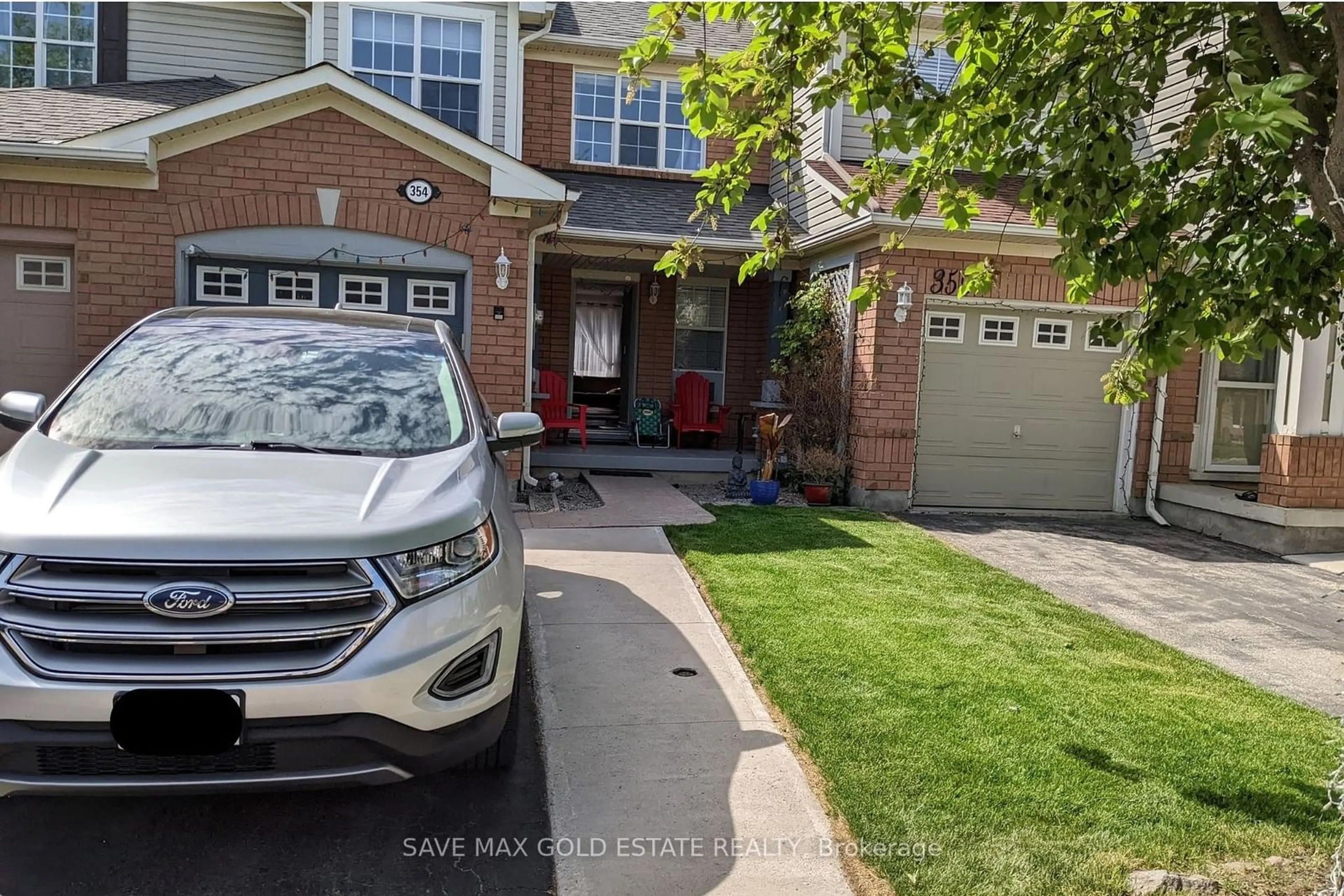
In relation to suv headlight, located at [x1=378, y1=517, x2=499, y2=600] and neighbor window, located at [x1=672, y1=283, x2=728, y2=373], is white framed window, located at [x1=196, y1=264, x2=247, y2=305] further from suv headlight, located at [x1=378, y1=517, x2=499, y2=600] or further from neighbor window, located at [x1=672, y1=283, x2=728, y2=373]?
suv headlight, located at [x1=378, y1=517, x2=499, y2=600]

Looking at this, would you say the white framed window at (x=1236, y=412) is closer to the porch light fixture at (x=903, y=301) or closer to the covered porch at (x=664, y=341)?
the porch light fixture at (x=903, y=301)

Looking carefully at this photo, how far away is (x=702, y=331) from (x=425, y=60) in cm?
545

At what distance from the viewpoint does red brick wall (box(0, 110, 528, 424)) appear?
872 cm

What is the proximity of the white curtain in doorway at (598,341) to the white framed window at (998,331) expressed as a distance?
674cm

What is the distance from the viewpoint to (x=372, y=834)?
128 inches

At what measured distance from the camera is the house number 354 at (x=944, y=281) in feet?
33.7

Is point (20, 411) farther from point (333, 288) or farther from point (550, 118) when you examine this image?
point (550, 118)

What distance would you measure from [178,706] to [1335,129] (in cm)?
380

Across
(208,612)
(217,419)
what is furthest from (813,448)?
(208,612)

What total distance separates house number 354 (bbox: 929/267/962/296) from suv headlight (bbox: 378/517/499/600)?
26.8ft

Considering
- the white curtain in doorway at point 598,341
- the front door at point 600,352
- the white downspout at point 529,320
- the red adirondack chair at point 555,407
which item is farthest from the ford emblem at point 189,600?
the white curtain in doorway at point 598,341

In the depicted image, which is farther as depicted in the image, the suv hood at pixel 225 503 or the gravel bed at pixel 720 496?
the gravel bed at pixel 720 496

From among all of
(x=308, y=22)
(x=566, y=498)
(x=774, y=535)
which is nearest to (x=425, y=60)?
(x=308, y=22)

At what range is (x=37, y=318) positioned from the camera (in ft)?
29.7
